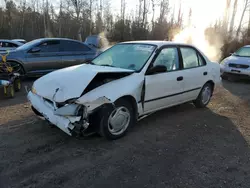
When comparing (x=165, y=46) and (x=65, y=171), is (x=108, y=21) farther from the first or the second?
(x=65, y=171)

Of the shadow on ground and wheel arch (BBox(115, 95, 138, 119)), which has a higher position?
wheel arch (BBox(115, 95, 138, 119))

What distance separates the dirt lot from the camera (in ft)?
8.97

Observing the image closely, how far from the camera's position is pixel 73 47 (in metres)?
8.65

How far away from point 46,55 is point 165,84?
5232 mm

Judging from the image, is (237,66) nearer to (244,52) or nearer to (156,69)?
(244,52)

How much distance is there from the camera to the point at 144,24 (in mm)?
27516

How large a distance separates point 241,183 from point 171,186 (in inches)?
35.9

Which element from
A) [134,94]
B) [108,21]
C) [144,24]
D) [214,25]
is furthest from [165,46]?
[108,21]

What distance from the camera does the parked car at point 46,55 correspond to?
7.44m

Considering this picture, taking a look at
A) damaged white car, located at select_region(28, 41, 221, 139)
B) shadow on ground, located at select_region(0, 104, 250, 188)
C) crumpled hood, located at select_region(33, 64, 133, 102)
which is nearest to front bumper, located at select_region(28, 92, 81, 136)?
damaged white car, located at select_region(28, 41, 221, 139)

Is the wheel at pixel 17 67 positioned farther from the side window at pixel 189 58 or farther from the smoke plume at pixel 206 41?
the smoke plume at pixel 206 41

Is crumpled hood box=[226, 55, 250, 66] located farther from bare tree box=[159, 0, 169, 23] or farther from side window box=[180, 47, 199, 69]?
bare tree box=[159, 0, 169, 23]

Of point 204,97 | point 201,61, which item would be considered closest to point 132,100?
point 201,61

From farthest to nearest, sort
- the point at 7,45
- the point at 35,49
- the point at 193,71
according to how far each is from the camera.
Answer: the point at 7,45
the point at 35,49
the point at 193,71
